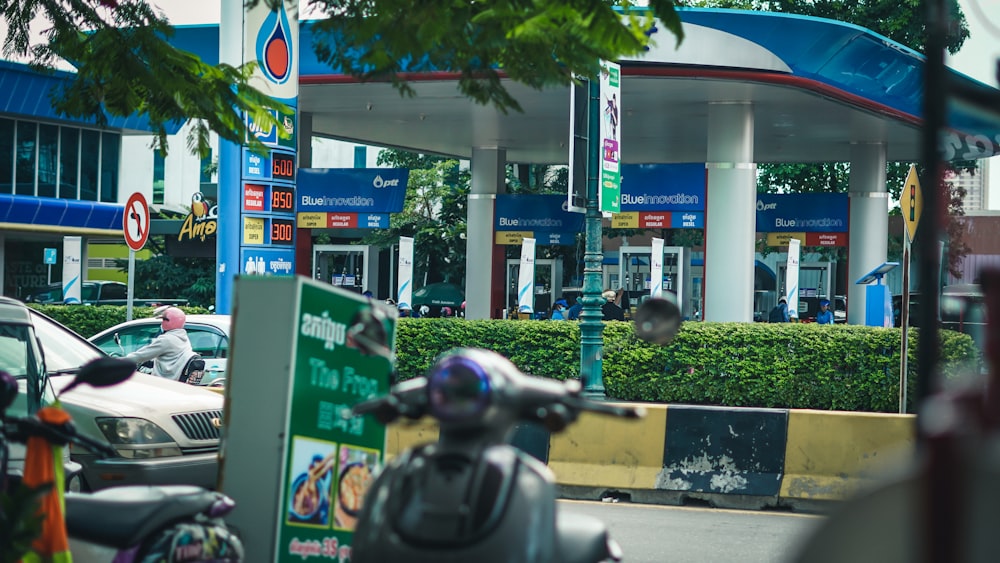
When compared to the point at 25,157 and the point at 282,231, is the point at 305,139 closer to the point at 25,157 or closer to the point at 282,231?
the point at 282,231

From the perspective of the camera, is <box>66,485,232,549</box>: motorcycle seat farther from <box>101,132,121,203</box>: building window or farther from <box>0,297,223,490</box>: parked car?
<box>101,132,121,203</box>: building window

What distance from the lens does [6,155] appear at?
1629 inches

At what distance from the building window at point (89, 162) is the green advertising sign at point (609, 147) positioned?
3293cm

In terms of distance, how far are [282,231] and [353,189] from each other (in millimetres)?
10304

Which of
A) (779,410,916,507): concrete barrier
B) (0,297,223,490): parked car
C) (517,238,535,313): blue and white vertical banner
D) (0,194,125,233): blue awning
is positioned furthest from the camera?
(0,194,125,233): blue awning

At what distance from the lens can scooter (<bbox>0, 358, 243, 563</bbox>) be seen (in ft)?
13.7

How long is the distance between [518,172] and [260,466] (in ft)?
149

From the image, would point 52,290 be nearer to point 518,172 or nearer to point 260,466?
point 518,172

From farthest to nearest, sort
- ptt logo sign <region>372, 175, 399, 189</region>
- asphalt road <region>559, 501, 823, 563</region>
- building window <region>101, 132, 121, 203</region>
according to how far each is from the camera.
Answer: building window <region>101, 132, 121, 203</region> → ptt logo sign <region>372, 175, 399, 189</region> → asphalt road <region>559, 501, 823, 563</region>

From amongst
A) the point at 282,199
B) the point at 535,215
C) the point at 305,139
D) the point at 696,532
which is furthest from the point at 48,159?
the point at 696,532

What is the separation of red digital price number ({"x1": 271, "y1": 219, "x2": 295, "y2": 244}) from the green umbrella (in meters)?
26.5

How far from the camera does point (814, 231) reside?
3019cm

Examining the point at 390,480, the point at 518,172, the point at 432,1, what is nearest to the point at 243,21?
the point at 432,1

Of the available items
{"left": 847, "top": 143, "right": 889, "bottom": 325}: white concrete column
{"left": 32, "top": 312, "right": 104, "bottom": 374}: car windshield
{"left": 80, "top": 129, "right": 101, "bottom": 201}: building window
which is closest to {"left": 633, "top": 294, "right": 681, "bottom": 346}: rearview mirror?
{"left": 32, "top": 312, "right": 104, "bottom": 374}: car windshield
